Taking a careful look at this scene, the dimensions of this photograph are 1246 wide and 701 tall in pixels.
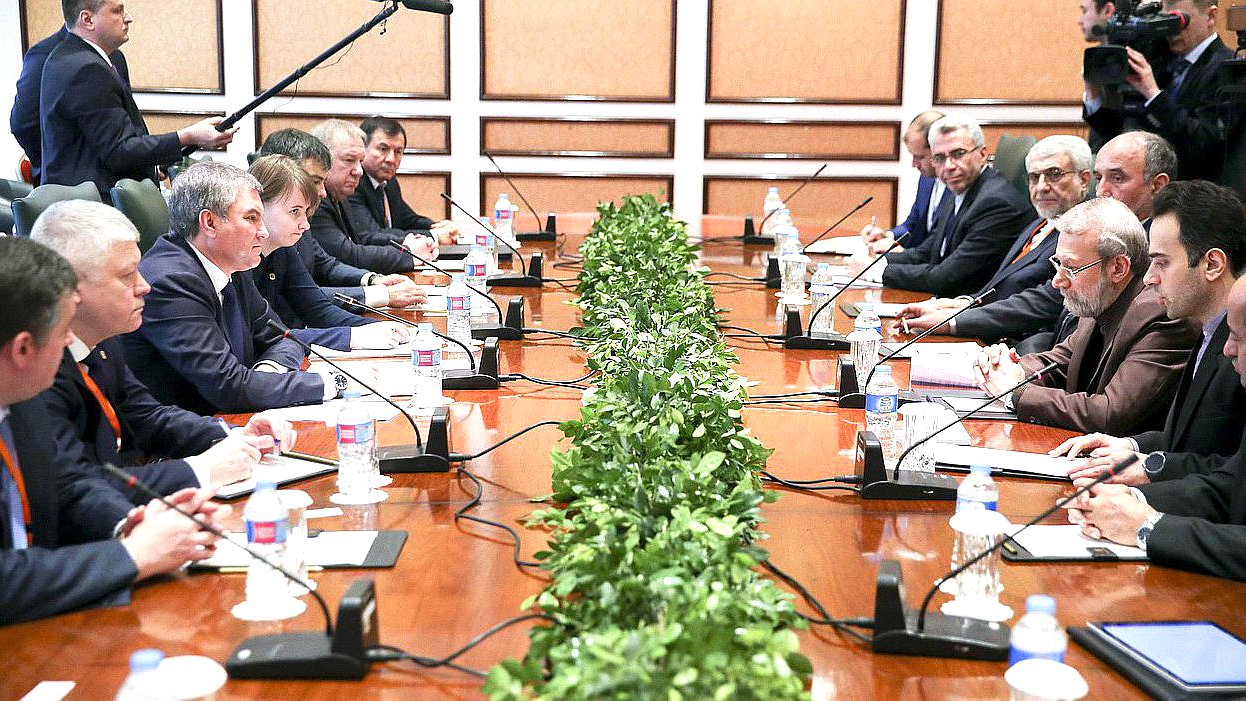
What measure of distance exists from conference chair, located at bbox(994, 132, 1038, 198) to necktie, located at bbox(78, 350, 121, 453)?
4.01 m

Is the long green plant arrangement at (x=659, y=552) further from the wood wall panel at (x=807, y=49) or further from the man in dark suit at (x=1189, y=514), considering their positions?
the wood wall panel at (x=807, y=49)

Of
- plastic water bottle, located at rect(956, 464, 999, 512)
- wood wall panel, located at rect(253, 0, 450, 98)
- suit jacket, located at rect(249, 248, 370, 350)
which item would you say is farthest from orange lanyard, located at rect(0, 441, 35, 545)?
wood wall panel, located at rect(253, 0, 450, 98)

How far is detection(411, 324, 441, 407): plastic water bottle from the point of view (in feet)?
8.86

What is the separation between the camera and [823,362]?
321 cm

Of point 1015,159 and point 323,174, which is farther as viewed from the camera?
point 1015,159

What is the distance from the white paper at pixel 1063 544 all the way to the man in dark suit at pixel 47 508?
1.21 m

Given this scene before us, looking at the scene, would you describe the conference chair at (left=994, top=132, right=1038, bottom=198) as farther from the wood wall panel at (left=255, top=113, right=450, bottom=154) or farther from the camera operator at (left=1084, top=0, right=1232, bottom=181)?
the wood wall panel at (left=255, top=113, right=450, bottom=154)

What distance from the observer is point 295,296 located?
3928mm

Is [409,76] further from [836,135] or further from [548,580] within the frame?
[548,580]

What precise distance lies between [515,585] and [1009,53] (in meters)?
6.69

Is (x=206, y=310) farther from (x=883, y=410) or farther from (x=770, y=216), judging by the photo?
(x=770, y=216)

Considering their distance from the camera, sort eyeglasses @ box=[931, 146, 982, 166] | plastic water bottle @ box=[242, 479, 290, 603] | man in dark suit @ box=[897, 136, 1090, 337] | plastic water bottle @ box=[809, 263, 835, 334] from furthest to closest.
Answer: eyeglasses @ box=[931, 146, 982, 166] < man in dark suit @ box=[897, 136, 1090, 337] < plastic water bottle @ box=[809, 263, 835, 334] < plastic water bottle @ box=[242, 479, 290, 603]

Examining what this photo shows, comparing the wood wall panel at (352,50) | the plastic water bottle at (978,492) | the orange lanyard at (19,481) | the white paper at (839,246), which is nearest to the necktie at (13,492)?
the orange lanyard at (19,481)

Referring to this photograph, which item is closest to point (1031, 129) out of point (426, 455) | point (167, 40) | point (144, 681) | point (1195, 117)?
point (1195, 117)
